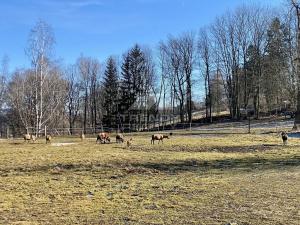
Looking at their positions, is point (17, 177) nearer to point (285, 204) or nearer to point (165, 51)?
point (285, 204)

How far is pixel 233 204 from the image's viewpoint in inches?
362

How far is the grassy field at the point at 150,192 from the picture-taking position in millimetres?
8109

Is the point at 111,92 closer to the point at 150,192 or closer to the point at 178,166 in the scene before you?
the point at 178,166

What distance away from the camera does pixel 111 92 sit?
8306 centimetres

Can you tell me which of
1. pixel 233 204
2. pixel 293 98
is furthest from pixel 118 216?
pixel 293 98

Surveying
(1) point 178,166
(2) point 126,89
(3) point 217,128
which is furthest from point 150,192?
(2) point 126,89

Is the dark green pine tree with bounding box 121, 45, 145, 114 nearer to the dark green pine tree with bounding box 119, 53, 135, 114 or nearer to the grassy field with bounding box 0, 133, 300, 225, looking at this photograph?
the dark green pine tree with bounding box 119, 53, 135, 114

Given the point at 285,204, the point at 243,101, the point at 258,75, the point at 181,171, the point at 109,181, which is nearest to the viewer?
the point at 285,204

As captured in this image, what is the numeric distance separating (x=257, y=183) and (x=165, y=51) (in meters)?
77.0

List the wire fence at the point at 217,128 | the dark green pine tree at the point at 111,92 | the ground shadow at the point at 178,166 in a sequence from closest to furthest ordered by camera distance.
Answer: the ground shadow at the point at 178,166, the wire fence at the point at 217,128, the dark green pine tree at the point at 111,92

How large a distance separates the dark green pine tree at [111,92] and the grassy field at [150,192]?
202 ft

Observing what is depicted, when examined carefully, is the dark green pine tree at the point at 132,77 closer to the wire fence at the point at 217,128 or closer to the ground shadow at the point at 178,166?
the wire fence at the point at 217,128

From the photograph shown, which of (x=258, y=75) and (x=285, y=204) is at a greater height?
(x=258, y=75)

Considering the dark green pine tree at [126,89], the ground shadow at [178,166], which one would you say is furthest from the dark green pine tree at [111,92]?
the ground shadow at [178,166]
